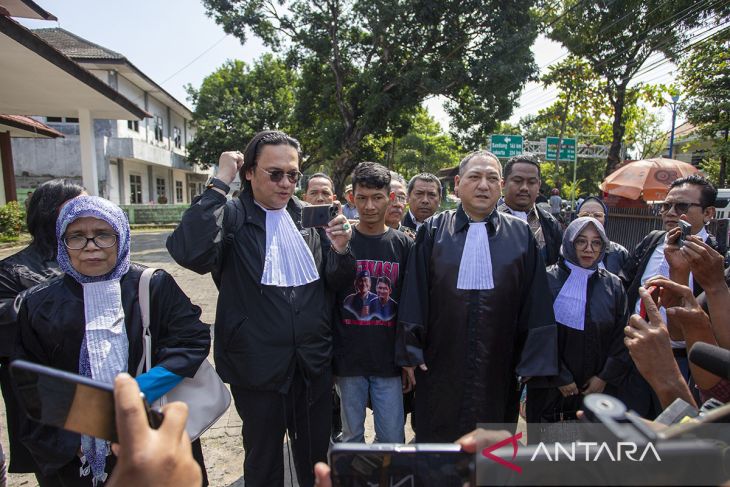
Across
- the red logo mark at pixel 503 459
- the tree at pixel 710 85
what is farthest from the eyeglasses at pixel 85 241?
the tree at pixel 710 85

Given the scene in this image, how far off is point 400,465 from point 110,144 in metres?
24.0

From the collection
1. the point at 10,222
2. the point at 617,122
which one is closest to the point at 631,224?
the point at 617,122

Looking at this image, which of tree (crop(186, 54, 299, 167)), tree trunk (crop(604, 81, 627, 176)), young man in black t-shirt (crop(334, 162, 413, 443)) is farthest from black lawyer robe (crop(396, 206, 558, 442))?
tree (crop(186, 54, 299, 167))

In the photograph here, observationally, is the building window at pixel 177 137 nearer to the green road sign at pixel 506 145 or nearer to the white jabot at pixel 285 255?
→ the green road sign at pixel 506 145

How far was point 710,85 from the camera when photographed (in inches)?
519

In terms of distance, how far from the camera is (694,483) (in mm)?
631

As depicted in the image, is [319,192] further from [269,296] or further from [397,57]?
[397,57]

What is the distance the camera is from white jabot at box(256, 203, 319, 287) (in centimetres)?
215

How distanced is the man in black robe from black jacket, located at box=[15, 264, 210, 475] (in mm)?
1119

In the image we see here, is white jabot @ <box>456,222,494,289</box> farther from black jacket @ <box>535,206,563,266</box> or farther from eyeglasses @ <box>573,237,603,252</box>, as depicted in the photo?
black jacket @ <box>535,206,563,266</box>

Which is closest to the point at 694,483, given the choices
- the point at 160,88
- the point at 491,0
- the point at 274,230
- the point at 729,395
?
the point at 729,395

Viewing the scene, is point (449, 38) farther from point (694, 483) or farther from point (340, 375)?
point (694, 483)

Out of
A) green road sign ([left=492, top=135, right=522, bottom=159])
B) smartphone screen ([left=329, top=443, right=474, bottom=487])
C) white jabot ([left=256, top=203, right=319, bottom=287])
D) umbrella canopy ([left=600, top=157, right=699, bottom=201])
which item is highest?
green road sign ([left=492, top=135, right=522, bottom=159])

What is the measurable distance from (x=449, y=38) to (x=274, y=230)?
13421mm
